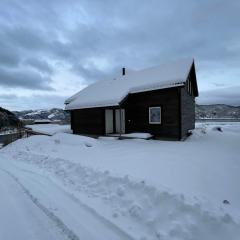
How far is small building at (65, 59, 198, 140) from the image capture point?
14961mm

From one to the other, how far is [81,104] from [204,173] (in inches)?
563

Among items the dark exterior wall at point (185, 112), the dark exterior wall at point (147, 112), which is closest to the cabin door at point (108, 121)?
the dark exterior wall at point (147, 112)

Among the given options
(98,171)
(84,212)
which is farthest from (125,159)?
(84,212)

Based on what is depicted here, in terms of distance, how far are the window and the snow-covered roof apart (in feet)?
4.79

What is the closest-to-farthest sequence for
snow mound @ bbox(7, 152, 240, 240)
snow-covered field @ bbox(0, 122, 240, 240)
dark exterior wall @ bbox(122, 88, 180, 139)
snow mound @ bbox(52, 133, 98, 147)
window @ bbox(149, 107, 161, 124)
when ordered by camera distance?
snow mound @ bbox(7, 152, 240, 240), snow-covered field @ bbox(0, 122, 240, 240), snow mound @ bbox(52, 133, 98, 147), dark exterior wall @ bbox(122, 88, 180, 139), window @ bbox(149, 107, 161, 124)

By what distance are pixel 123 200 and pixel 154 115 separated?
1156 cm

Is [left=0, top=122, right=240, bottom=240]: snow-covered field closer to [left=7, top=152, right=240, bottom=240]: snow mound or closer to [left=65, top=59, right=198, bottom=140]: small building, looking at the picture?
[left=7, top=152, right=240, bottom=240]: snow mound

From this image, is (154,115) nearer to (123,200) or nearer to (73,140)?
(73,140)

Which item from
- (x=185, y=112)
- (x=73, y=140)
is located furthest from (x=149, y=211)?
(x=185, y=112)

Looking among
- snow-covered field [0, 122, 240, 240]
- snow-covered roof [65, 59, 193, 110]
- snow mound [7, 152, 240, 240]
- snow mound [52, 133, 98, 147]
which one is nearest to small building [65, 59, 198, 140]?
snow-covered roof [65, 59, 193, 110]

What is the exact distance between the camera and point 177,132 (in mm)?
14875

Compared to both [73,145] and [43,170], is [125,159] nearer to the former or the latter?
[43,170]

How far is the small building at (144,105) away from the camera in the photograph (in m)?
15.0

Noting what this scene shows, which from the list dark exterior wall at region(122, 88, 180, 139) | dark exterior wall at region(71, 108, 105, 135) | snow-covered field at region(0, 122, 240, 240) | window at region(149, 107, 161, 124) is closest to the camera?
snow-covered field at region(0, 122, 240, 240)
